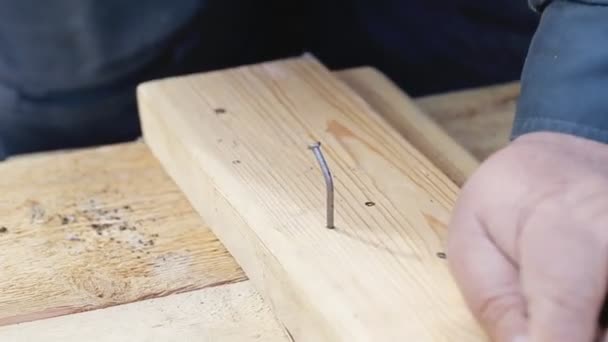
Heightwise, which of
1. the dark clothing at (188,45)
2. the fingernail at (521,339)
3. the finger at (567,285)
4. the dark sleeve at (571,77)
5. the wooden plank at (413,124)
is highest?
the dark sleeve at (571,77)

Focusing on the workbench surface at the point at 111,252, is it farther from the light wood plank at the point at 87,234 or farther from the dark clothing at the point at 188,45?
the dark clothing at the point at 188,45

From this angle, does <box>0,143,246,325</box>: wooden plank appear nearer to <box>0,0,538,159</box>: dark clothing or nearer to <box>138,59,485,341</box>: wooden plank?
<box>138,59,485,341</box>: wooden plank

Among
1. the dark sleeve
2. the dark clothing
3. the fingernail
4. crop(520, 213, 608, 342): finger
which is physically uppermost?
the dark sleeve

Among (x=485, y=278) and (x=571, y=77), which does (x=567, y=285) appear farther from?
(x=571, y=77)

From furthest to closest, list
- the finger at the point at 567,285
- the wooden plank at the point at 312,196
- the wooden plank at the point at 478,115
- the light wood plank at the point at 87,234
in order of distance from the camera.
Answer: the wooden plank at the point at 478,115 → the light wood plank at the point at 87,234 → the wooden plank at the point at 312,196 → the finger at the point at 567,285

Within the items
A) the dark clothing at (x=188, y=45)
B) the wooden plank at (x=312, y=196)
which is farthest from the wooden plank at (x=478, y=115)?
the dark clothing at (x=188, y=45)

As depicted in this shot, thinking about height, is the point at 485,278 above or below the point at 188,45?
above

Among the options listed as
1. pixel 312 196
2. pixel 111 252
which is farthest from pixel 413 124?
pixel 111 252

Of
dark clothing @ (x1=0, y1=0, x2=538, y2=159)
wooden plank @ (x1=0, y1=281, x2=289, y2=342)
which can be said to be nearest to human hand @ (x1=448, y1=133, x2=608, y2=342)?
wooden plank @ (x1=0, y1=281, x2=289, y2=342)
